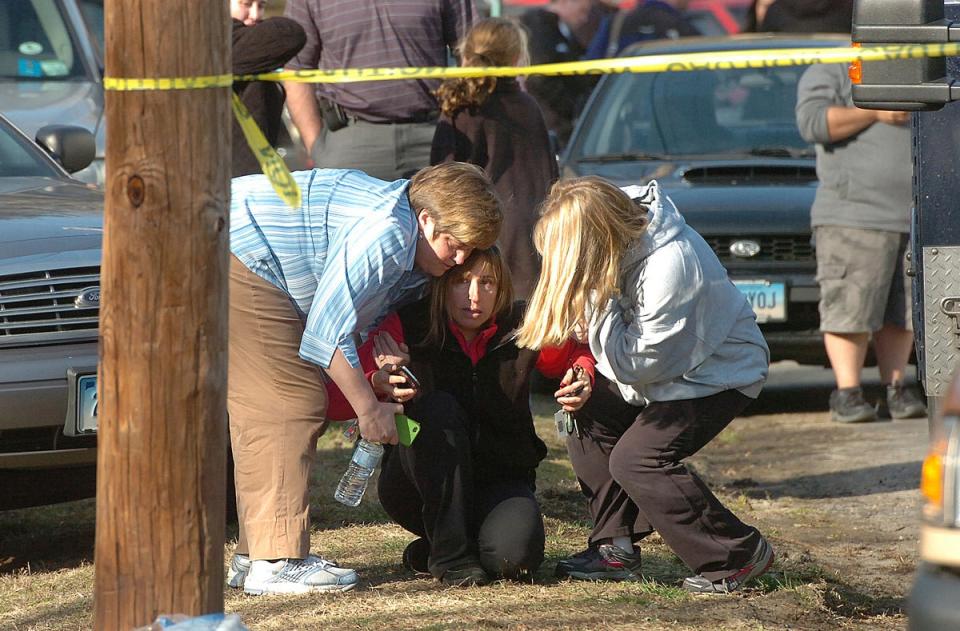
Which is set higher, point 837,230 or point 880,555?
point 837,230

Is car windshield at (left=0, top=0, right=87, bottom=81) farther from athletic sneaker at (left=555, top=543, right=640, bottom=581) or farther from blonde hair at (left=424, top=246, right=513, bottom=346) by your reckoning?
athletic sneaker at (left=555, top=543, right=640, bottom=581)

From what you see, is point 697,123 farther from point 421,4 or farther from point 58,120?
point 58,120

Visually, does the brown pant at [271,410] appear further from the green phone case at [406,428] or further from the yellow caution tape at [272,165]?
the yellow caution tape at [272,165]

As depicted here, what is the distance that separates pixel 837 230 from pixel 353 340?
4001 millimetres

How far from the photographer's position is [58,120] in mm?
8281

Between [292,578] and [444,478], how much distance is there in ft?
1.77

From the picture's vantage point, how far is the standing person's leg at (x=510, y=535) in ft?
15.1

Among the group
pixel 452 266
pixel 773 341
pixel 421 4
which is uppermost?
pixel 421 4

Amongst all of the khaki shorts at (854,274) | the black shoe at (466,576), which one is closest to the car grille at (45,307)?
the black shoe at (466,576)

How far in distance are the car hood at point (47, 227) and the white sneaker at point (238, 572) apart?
115cm

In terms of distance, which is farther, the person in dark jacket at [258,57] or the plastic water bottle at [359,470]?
the person in dark jacket at [258,57]

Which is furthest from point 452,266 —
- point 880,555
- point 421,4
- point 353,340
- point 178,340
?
point 421,4

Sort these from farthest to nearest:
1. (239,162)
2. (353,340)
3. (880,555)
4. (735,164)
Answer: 1. (735,164)
2. (239,162)
3. (880,555)
4. (353,340)

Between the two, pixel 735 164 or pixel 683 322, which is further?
pixel 735 164
